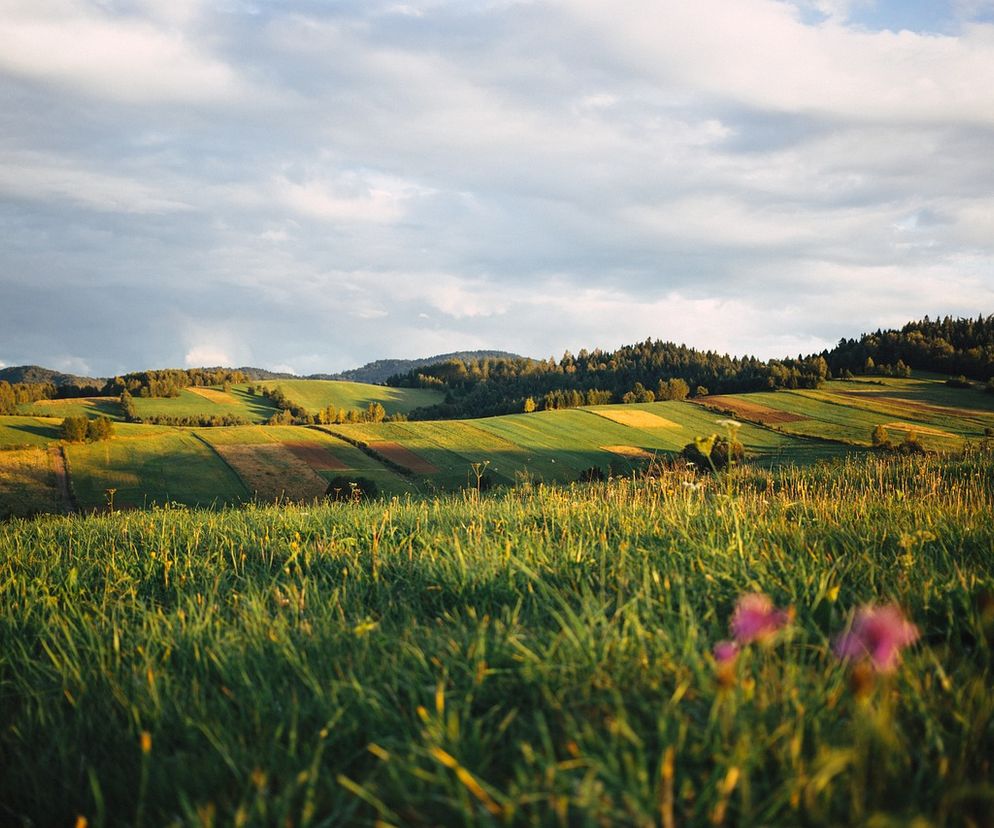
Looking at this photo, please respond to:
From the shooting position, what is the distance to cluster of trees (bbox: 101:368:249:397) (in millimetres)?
124250

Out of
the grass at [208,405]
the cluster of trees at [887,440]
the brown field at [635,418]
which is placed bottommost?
the cluster of trees at [887,440]

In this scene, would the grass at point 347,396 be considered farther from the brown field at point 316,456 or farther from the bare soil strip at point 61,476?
the bare soil strip at point 61,476

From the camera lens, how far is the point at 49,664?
12.6 feet

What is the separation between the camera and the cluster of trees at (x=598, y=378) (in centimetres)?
11519

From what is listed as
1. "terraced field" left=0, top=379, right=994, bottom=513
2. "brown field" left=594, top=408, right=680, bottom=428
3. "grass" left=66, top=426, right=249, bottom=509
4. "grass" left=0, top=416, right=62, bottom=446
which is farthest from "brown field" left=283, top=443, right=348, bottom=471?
"brown field" left=594, top=408, right=680, bottom=428

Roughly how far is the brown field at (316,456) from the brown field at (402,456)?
18.4 feet

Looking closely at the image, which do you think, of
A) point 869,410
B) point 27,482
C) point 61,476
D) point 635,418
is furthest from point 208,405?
point 869,410

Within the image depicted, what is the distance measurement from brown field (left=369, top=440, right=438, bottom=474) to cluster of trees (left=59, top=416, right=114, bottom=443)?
100 ft

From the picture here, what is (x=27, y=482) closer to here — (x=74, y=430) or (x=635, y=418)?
(x=74, y=430)

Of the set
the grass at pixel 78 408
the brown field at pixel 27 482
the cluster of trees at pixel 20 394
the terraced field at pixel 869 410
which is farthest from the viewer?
the cluster of trees at pixel 20 394

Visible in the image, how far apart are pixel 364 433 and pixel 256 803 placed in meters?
83.4

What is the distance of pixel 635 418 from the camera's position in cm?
9162

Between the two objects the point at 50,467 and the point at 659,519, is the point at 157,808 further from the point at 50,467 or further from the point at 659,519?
the point at 50,467

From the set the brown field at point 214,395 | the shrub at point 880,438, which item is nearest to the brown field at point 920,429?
the shrub at point 880,438
